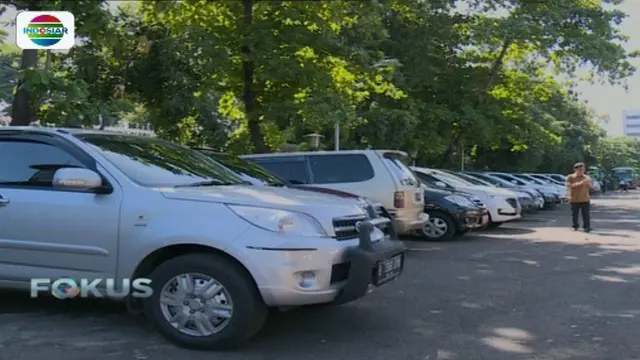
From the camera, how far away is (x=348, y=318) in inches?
234

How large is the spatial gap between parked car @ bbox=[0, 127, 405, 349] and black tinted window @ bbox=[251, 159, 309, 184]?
5.11m

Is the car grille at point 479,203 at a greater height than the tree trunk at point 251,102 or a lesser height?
lesser

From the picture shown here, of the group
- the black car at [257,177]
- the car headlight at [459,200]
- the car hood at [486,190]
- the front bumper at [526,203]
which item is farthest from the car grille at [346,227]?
the front bumper at [526,203]

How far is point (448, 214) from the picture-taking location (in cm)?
1277

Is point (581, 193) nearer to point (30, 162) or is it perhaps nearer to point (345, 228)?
point (345, 228)

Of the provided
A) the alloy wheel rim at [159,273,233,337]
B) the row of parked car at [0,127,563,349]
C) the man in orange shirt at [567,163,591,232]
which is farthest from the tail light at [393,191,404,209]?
the man in orange shirt at [567,163,591,232]

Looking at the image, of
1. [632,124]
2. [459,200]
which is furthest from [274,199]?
[632,124]

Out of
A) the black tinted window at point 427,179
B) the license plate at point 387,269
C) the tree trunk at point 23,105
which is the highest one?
the tree trunk at point 23,105

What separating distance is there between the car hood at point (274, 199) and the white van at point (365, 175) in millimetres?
5002

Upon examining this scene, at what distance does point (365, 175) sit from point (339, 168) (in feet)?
1.57

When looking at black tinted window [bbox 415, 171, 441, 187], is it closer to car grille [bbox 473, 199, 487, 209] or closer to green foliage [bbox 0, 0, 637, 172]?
car grille [bbox 473, 199, 487, 209]

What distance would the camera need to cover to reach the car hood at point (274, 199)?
15.9 ft

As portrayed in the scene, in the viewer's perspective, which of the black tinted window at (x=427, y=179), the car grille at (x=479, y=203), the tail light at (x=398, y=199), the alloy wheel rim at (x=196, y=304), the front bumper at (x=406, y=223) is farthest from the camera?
the black tinted window at (x=427, y=179)

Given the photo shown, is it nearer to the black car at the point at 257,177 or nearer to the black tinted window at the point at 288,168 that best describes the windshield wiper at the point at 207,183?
the black car at the point at 257,177
